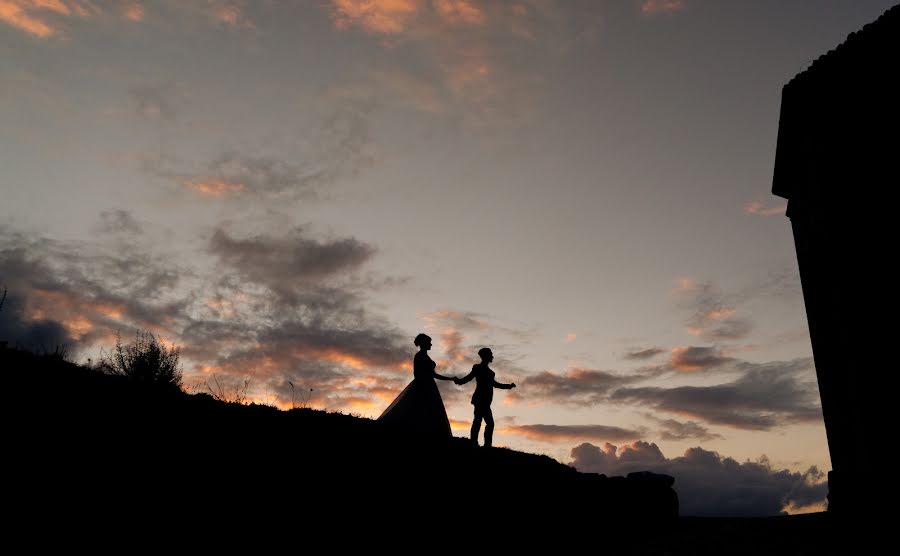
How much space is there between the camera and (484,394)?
13.5 meters

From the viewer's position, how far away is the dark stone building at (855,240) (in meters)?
11.7

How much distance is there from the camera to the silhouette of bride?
12.9 m

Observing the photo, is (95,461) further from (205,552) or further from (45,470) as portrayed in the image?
(205,552)

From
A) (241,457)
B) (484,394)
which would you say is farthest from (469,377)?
(241,457)

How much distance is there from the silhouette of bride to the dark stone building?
833cm

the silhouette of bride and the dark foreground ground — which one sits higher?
the silhouette of bride

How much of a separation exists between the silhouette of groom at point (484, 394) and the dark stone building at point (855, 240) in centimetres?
723

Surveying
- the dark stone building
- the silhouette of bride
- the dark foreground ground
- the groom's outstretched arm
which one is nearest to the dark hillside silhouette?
the dark foreground ground

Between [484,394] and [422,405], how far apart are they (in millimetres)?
1430

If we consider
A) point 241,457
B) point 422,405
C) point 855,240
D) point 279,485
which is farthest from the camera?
point 422,405

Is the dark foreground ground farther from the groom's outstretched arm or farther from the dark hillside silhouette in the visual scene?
the groom's outstretched arm

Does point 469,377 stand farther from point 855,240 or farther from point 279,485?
point 855,240

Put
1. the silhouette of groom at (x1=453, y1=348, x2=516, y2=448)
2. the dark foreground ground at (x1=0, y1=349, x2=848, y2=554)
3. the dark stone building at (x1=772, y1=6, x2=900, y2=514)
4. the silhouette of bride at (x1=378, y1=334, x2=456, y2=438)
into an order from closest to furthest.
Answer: the dark foreground ground at (x1=0, y1=349, x2=848, y2=554)
the dark stone building at (x1=772, y1=6, x2=900, y2=514)
the silhouette of bride at (x1=378, y1=334, x2=456, y2=438)
the silhouette of groom at (x1=453, y1=348, x2=516, y2=448)

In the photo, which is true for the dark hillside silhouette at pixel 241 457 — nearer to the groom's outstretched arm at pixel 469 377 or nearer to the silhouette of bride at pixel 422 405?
the silhouette of bride at pixel 422 405
